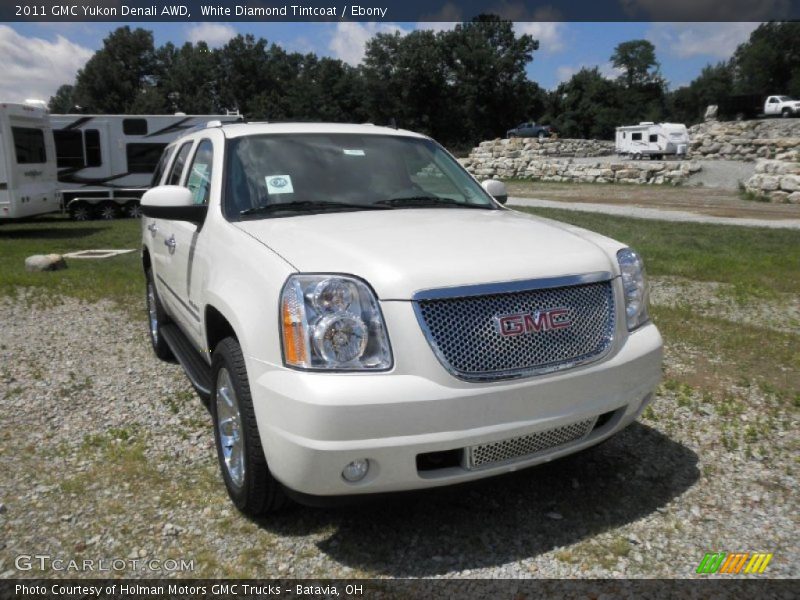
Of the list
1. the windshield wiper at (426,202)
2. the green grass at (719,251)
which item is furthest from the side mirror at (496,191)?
the green grass at (719,251)

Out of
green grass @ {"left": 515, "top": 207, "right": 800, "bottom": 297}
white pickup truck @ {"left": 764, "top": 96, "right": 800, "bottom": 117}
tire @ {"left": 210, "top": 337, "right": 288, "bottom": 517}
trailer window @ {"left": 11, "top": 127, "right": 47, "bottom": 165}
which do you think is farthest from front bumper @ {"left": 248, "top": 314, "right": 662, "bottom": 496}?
white pickup truck @ {"left": 764, "top": 96, "right": 800, "bottom": 117}

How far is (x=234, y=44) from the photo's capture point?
322 ft

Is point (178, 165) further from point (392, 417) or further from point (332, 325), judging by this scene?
point (392, 417)

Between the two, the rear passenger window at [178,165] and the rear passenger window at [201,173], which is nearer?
the rear passenger window at [201,173]

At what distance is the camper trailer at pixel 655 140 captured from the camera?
41.8 metres

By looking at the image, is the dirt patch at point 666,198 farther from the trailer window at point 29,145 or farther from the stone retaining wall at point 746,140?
the trailer window at point 29,145

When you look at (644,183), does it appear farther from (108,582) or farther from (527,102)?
(527,102)

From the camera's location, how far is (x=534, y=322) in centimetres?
283

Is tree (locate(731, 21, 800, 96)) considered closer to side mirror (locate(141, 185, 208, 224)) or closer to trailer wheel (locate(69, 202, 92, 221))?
trailer wheel (locate(69, 202, 92, 221))

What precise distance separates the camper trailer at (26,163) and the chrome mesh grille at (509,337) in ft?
52.2

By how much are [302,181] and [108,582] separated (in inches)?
88.9

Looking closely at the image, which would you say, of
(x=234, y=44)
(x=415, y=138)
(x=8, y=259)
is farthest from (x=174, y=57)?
(x=415, y=138)

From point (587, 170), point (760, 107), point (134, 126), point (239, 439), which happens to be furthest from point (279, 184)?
point (760, 107)

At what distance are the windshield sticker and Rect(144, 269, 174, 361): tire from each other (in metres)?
2.16
